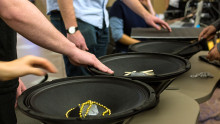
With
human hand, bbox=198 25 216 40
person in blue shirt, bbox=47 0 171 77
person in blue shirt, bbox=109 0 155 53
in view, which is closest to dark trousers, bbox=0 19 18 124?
person in blue shirt, bbox=47 0 171 77

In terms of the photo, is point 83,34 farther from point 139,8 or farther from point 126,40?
point 126,40

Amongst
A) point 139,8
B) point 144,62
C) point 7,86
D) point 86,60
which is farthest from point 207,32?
point 7,86

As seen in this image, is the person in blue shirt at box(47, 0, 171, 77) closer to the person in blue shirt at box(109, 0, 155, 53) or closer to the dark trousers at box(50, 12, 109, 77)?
the dark trousers at box(50, 12, 109, 77)

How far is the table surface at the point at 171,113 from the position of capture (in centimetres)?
81

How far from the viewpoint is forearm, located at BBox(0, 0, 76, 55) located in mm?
741

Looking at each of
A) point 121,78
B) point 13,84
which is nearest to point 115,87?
point 121,78

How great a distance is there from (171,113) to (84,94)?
30 cm

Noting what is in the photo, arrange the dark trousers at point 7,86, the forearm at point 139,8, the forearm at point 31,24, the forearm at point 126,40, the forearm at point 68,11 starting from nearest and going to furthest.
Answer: the forearm at point 31,24 → the dark trousers at point 7,86 → the forearm at point 68,11 → the forearm at point 139,8 → the forearm at point 126,40

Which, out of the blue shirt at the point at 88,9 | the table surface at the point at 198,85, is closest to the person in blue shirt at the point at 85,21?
the blue shirt at the point at 88,9

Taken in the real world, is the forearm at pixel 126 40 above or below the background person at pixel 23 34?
below

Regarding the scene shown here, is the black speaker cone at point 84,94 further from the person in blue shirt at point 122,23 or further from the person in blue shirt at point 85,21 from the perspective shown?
the person in blue shirt at point 122,23

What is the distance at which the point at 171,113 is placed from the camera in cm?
84

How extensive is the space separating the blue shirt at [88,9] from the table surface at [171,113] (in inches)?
26.9

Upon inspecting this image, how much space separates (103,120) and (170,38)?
1047 mm
